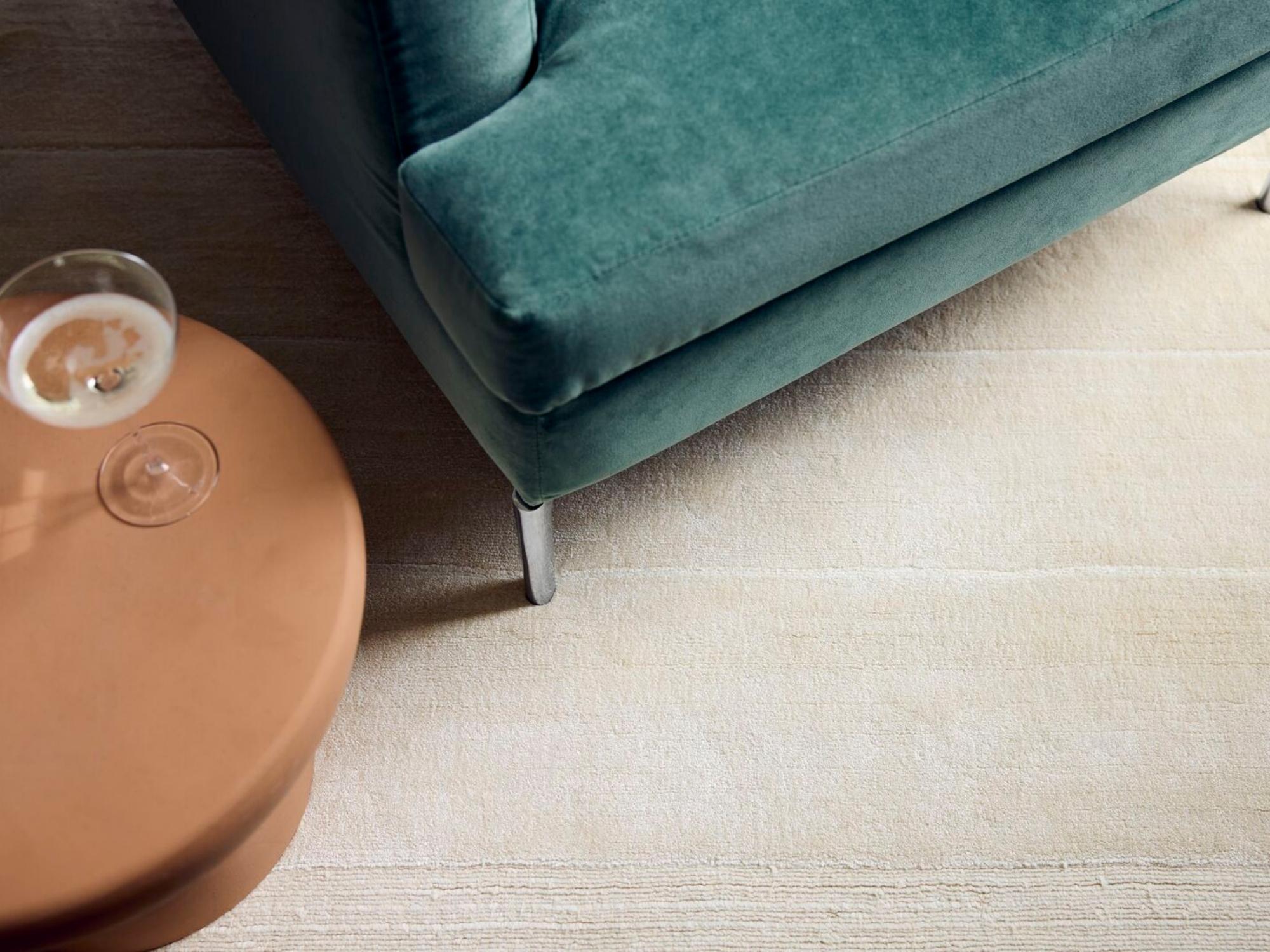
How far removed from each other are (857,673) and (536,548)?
39 cm

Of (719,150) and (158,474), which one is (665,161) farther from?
(158,474)

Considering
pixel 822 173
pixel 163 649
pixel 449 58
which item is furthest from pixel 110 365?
pixel 822 173

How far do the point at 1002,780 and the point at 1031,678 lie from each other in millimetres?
125

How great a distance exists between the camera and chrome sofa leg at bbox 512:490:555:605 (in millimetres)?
1143

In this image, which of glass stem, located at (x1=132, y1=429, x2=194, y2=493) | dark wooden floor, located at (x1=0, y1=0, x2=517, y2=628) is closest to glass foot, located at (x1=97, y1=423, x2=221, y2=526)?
glass stem, located at (x1=132, y1=429, x2=194, y2=493)

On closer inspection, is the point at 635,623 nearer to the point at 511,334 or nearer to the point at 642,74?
the point at 511,334

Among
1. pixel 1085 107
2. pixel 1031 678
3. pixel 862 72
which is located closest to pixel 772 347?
pixel 862 72

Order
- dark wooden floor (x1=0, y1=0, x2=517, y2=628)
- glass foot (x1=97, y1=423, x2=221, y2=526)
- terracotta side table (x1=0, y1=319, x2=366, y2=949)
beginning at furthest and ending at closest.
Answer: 1. dark wooden floor (x1=0, y1=0, x2=517, y2=628)
2. glass foot (x1=97, y1=423, x2=221, y2=526)
3. terracotta side table (x1=0, y1=319, x2=366, y2=949)

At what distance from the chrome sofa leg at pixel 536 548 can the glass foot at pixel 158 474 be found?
1.04 feet

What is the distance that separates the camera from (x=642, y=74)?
3.18 ft

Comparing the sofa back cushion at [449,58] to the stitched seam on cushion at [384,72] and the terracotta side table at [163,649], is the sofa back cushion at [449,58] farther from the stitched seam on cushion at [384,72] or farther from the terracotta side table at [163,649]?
the terracotta side table at [163,649]

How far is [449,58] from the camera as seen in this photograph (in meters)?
0.92

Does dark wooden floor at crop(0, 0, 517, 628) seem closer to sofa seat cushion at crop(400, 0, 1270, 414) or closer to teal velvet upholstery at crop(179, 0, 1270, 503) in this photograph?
teal velvet upholstery at crop(179, 0, 1270, 503)

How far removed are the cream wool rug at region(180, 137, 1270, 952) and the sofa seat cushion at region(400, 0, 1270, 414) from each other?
1.22 ft
